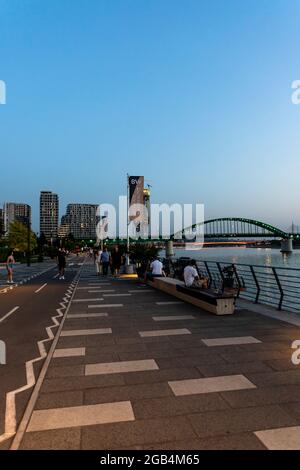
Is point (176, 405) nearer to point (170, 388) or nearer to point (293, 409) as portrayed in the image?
point (170, 388)

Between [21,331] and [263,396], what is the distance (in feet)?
21.2

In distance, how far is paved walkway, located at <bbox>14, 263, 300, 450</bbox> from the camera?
161 inches

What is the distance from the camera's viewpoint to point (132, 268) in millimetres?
27859

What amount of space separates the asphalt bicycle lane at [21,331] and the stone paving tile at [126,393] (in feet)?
2.90

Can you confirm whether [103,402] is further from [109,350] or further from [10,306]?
[10,306]

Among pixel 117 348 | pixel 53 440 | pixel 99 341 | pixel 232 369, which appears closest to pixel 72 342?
pixel 99 341

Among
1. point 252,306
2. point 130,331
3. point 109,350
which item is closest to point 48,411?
point 109,350

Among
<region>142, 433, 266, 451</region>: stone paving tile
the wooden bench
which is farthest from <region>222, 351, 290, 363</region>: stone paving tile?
the wooden bench

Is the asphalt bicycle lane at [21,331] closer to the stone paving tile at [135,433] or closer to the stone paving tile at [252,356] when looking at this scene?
the stone paving tile at [135,433]

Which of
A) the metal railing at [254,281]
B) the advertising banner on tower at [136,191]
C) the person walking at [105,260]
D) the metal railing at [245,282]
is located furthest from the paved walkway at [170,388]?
the advertising banner on tower at [136,191]

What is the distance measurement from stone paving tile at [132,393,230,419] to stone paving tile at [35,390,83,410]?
0.80m

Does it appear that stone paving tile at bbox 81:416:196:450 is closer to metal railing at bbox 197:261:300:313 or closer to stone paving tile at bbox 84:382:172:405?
stone paving tile at bbox 84:382:172:405

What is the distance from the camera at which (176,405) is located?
16.0ft
